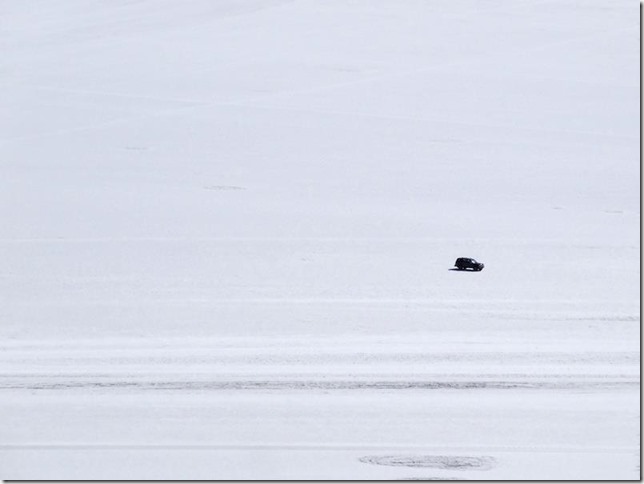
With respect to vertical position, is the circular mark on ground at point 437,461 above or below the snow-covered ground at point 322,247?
below

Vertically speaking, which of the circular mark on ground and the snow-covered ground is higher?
the snow-covered ground

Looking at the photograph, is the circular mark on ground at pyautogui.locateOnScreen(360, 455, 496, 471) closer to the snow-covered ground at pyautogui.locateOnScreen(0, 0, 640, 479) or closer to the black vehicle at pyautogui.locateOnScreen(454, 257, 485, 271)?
the snow-covered ground at pyautogui.locateOnScreen(0, 0, 640, 479)

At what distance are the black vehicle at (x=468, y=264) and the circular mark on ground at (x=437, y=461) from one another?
6.90 ft

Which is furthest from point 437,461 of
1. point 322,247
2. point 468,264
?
point 322,247

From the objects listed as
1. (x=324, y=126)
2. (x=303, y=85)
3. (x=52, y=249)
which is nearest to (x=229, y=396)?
(x=52, y=249)

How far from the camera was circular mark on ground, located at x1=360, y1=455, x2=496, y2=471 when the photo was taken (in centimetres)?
458

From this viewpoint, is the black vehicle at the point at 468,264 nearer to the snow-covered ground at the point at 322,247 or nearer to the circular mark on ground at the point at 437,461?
the snow-covered ground at the point at 322,247

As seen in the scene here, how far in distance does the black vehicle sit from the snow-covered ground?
101 mm

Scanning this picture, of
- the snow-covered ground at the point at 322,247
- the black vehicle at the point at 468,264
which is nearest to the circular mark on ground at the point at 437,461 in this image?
the snow-covered ground at the point at 322,247

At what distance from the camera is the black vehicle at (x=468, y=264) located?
21.8ft

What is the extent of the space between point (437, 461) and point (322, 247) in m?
2.47

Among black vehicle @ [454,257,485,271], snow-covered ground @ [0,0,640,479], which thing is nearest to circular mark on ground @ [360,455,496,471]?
snow-covered ground @ [0,0,640,479]

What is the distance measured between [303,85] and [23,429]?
19.4 feet

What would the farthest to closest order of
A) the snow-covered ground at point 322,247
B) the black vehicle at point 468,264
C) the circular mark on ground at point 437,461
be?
the black vehicle at point 468,264 < the snow-covered ground at point 322,247 < the circular mark on ground at point 437,461
